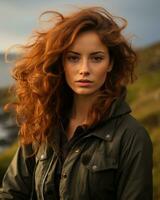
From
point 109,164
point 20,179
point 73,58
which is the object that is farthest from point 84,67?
point 20,179

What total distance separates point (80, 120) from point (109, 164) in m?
0.69

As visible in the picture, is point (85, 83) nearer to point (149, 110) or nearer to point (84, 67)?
point (84, 67)

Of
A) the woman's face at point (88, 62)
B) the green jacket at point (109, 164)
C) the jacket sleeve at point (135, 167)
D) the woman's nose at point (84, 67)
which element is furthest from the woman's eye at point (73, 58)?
the jacket sleeve at point (135, 167)

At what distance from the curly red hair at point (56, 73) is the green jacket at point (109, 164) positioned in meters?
0.18

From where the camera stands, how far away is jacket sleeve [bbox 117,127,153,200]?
5871 millimetres

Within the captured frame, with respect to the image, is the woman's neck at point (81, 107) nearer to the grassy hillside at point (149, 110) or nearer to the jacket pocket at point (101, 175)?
the jacket pocket at point (101, 175)

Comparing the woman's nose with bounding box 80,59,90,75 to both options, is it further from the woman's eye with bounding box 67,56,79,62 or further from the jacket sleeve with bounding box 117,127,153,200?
the jacket sleeve with bounding box 117,127,153,200

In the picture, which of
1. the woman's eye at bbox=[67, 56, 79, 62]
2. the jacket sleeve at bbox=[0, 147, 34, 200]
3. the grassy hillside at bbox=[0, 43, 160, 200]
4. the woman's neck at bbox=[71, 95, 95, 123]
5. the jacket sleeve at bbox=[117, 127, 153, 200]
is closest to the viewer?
the jacket sleeve at bbox=[117, 127, 153, 200]

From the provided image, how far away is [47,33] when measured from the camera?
21.0ft

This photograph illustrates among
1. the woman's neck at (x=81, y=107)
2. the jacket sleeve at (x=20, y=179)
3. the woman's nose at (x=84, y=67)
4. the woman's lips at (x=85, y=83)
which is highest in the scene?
the woman's nose at (x=84, y=67)

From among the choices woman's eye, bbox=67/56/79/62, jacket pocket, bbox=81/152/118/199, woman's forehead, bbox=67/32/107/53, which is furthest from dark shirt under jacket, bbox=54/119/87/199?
woman's forehead, bbox=67/32/107/53

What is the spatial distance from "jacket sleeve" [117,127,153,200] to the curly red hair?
0.42 meters

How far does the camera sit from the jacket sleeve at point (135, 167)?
5.87m

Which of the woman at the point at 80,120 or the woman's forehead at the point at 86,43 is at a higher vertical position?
the woman's forehead at the point at 86,43
